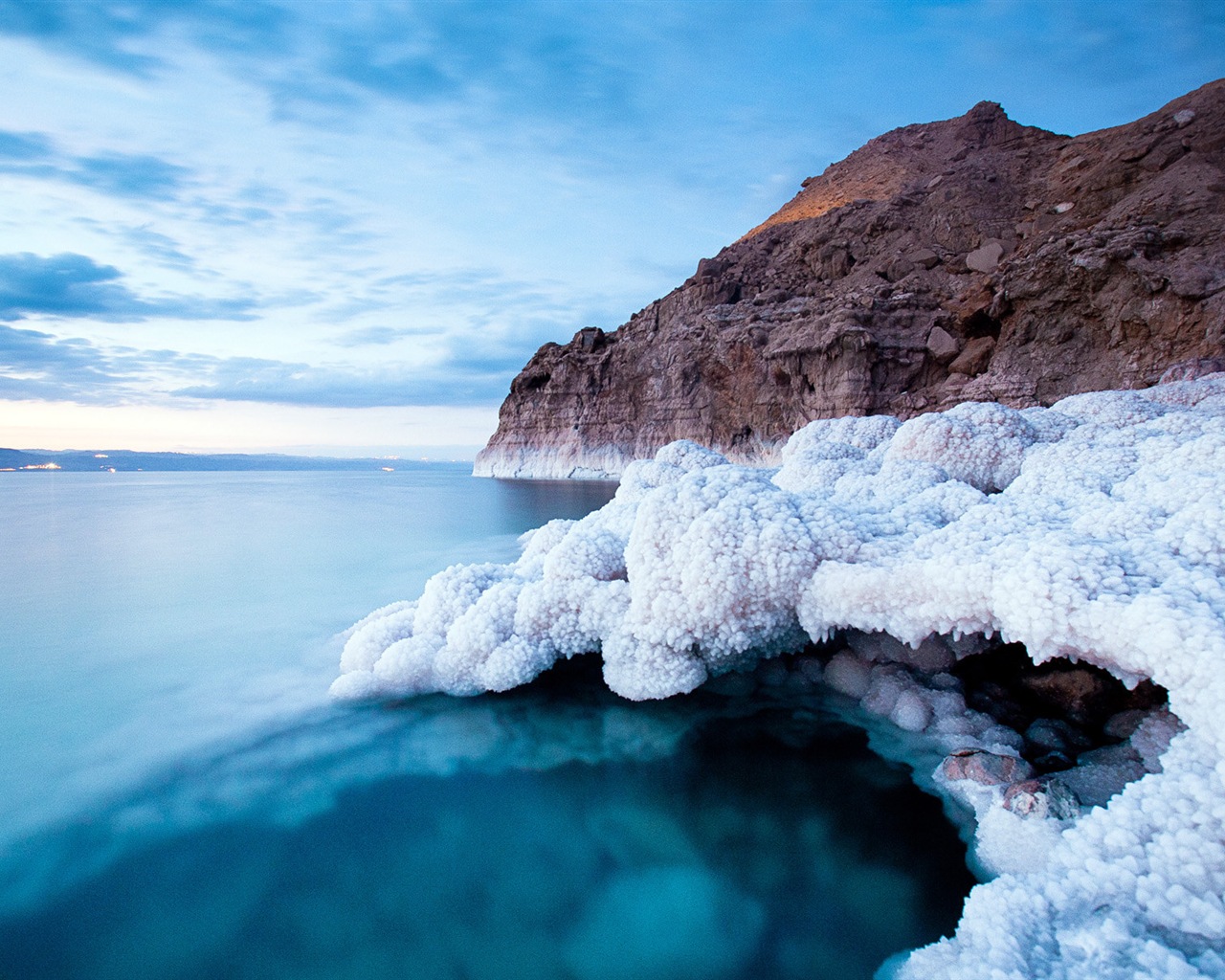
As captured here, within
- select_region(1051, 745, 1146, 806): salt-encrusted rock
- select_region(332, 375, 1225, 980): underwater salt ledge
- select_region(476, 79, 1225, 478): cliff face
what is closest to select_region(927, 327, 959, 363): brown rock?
select_region(476, 79, 1225, 478): cliff face

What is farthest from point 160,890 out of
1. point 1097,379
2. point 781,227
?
point 781,227

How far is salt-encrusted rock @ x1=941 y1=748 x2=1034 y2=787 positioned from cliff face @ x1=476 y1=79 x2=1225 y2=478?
18111 mm

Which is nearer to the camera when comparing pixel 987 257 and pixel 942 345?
pixel 942 345

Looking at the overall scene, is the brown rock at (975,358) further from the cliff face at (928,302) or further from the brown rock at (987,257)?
the brown rock at (987,257)

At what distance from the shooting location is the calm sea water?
2332 millimetres

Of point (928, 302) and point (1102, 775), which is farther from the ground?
point (928, 302)

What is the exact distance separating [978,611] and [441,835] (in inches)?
103

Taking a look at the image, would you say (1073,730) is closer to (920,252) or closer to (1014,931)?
(1014,931)

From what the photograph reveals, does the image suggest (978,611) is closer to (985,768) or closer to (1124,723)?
(985,768)

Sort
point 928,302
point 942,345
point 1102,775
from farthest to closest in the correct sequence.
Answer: point 928,302 → point 942,345 → point 1102,775

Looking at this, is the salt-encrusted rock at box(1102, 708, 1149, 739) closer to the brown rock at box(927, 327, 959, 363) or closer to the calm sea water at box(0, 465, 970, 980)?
the calm sea water at box(0, 465, 970, 980)

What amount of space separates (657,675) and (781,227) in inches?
1524

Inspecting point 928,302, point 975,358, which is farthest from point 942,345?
point 928,302

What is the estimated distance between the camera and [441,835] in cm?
294
